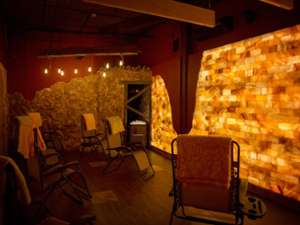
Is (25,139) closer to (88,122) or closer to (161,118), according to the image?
(88,122)

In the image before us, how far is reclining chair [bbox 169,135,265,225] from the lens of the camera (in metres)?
2.16

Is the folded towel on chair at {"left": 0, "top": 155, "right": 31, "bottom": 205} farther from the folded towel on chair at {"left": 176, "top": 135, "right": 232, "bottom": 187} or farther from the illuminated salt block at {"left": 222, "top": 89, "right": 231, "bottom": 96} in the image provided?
the illuminated salt block at {"left": 222, "top": 89, "right": 231, "bottom": 96}

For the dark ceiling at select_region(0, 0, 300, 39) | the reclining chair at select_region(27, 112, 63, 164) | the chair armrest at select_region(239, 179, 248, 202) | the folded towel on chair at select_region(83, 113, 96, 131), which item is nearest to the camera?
the chair armrest at select_region(239, 179, 248, 202)

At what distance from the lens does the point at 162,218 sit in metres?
3.01

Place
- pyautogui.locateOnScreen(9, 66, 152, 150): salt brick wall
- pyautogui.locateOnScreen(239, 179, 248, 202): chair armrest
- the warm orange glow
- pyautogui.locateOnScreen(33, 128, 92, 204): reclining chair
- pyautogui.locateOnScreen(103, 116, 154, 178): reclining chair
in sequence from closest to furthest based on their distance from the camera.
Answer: pyautogui.locateOnScreen(239, 179, 248, 202): chair armrest → pyautogui.locateOnScreen(33, 128, 92, 204): reclining chair → pyautogui.locateOnScreen(103, 116, 154, 178): reclining chair → the warm orange glow → pyautogui.locateOnScreen(9, 66, 152, 150): salt brick wall

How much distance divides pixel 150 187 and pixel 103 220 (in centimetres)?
123

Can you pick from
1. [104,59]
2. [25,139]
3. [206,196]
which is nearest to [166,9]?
[206,196]

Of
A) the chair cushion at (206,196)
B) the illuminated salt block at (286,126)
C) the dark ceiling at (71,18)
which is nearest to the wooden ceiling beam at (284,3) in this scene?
the illuminated salt block at (286,126)

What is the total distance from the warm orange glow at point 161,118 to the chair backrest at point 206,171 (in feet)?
11.1

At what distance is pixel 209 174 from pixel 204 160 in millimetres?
121

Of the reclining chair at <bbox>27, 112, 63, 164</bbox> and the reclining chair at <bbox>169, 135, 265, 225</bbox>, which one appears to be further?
the reclining chair at <bbox>27, 112, 63, 164</bbox>

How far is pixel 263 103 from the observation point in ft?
11.6

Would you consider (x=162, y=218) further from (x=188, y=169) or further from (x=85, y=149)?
(x=85, y=149)

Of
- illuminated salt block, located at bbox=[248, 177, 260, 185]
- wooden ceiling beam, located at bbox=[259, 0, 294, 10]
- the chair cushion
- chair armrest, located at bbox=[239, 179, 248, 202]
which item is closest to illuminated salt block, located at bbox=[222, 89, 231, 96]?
illuminated salt block, located at bbox=[248, 177, 260, 185]
